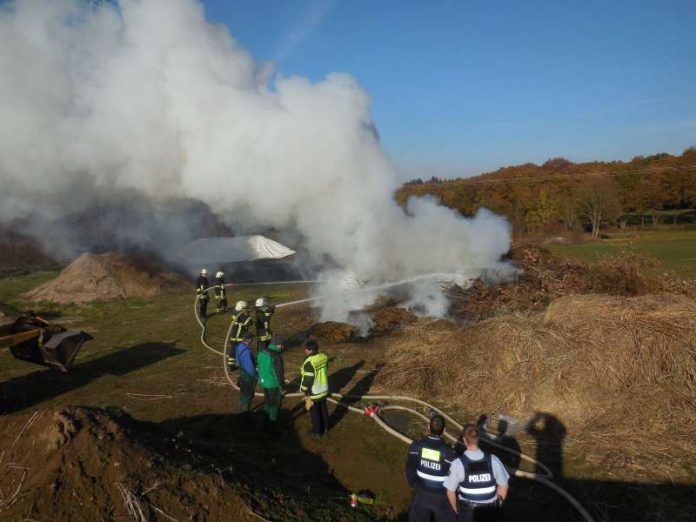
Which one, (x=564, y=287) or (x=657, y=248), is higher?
(x=564, y=287)

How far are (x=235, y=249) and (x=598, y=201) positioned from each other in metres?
42.0

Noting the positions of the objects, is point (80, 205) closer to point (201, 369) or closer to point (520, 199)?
point (201, 369)

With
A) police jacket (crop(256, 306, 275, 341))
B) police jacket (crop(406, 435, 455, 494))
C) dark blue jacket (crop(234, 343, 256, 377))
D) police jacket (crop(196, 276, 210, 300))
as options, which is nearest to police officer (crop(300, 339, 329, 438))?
dark blue jacket (crop(234, 343, 256, 377))

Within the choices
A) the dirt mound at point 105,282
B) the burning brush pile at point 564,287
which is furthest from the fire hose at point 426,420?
the dirt mound at point 105,282

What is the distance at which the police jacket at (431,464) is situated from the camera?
5.14 meters

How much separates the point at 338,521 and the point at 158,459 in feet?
7.91

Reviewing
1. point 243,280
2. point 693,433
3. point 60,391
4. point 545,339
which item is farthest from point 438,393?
point 243,280

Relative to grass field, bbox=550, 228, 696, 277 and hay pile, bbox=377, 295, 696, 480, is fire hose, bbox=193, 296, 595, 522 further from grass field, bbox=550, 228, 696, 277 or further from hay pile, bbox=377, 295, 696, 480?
grass field, bbox=550, 228, 696, 277

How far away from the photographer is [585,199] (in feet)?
189

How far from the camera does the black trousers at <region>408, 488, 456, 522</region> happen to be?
17.0 ft

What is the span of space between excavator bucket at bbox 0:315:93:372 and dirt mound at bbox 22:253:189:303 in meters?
12.4

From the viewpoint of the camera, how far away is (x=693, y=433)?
8.20 meters

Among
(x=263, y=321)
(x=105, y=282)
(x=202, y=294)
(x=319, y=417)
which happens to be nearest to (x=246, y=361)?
(x=319, y=417)

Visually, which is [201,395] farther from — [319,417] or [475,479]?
[475,479]
